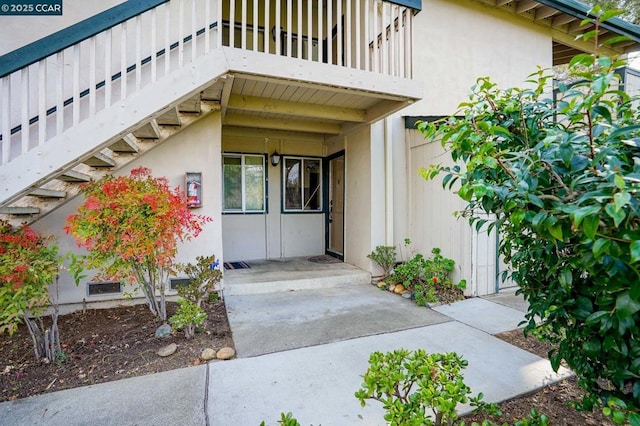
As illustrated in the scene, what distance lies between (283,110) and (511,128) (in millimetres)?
3851

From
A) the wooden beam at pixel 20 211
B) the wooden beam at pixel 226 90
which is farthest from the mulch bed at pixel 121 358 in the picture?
the wooden beam at pixel 226 90

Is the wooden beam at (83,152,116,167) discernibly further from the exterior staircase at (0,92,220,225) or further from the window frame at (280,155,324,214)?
the window frame at (280,155,324,214)

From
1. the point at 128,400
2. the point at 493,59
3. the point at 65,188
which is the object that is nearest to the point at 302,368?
the point at 128,400

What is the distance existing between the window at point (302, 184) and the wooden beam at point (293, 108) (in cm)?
208

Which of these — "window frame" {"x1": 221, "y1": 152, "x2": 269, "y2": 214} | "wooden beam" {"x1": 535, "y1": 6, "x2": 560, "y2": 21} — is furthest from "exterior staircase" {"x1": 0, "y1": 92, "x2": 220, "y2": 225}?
"wooden beam" {"x1": 535, "y1": 6, "x2": 560, "y2": 21}

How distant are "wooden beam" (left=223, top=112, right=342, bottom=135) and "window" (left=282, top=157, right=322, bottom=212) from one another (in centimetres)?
113

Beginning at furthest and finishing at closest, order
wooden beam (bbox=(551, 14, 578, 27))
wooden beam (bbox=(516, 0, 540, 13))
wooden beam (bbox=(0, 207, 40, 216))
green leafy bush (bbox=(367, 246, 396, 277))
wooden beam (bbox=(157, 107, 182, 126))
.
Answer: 1. wooden beam (bbox=(551, 14, 578, 27))
2. wooden beam (bbox=(516, 0, 540, 13))
3. green leafy bush (bbox=(367, 246, 396, 277))
4. wooden beam (bbox=(157, 107, 182, 126))
5. wooden beam (bbox=(0, 207, 40, 216))

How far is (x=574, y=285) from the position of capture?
1.36m

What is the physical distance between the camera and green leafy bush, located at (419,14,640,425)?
3.14 feet

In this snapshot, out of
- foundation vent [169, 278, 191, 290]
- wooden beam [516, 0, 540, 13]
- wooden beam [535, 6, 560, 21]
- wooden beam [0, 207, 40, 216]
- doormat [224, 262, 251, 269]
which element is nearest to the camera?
wooden beam [0, 207, 40, 216]

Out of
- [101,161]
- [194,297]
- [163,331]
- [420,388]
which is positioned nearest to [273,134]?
[101,161]

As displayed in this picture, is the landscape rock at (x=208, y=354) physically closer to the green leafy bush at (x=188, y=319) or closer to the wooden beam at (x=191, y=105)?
the green leafy bush at (x=188, y=319)

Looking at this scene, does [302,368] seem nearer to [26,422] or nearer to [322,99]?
[26,422]

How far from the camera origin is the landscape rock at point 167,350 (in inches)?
117
